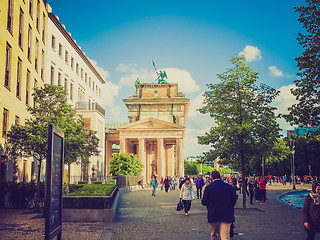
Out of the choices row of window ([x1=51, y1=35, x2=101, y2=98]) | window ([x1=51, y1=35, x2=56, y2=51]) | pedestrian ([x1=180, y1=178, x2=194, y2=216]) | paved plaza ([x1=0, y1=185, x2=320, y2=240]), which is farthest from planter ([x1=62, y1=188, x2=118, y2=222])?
window ([x1=51, y1=35, x2=56, y2=51])

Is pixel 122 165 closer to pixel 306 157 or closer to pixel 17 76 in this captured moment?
pixel 17 76

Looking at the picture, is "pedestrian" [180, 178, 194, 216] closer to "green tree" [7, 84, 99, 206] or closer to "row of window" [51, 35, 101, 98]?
"green tree" [7, 84, 99, 206]

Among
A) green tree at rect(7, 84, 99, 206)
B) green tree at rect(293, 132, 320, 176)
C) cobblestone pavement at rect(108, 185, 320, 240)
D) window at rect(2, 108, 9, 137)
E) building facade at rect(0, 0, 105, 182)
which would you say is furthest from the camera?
green tree at rect(293, 132, 320, 176)

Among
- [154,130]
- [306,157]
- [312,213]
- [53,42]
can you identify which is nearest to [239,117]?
[312,213]

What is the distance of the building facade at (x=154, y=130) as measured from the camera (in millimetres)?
75375

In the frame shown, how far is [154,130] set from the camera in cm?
7512

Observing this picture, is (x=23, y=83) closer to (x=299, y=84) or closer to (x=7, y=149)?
(x=7, y=149)

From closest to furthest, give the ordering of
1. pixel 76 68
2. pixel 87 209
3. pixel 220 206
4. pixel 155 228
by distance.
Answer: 1. pixel 220 206
2. pixel 155 228
3. pixel 87 209
4. pixel 76 68

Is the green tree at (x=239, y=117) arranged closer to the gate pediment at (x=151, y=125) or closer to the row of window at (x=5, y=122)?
the row of window at (x=5, y=122)

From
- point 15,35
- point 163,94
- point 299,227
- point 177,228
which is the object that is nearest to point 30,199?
point 177,228

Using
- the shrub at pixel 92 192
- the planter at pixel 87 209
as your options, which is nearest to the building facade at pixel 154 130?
the shrub at pixel 92 192

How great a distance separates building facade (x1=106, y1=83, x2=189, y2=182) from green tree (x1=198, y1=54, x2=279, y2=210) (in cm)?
5365

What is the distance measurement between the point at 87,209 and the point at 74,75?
38898 millimetres

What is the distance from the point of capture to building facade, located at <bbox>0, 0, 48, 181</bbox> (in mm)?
23013
